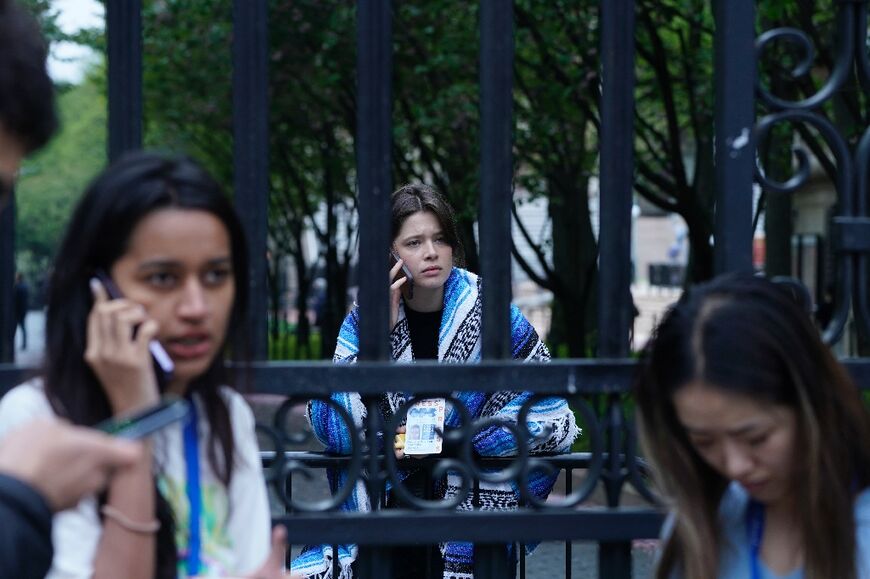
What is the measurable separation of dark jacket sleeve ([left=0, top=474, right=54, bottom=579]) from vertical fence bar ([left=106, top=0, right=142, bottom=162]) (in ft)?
4.57

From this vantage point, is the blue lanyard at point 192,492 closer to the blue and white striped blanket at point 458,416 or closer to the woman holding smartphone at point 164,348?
the woman holding smartphone at point 164,348

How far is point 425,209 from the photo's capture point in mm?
4664

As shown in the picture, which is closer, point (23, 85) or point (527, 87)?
point (23, 85)

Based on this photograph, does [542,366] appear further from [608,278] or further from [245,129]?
[245,129]

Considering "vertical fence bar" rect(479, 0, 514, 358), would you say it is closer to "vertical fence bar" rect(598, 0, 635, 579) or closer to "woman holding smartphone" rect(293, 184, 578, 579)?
"vertical fence bar" rect(598, 0, 635, 579)

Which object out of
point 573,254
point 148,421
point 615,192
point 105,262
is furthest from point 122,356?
point 573,254

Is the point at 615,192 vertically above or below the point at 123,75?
below

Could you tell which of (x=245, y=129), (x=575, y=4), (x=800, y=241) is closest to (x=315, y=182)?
(x=800, y=241)

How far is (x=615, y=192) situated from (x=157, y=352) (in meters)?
1.17

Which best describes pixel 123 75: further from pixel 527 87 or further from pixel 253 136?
pixel 527 87

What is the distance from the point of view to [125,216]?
7.23 ft

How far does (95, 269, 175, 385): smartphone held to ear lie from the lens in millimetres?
2170

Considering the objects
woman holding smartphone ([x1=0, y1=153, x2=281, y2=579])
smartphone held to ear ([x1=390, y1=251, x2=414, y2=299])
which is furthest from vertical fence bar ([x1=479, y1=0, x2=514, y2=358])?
smartphone held to ear ([x1=390, y1=251, x2=414, y2=299])

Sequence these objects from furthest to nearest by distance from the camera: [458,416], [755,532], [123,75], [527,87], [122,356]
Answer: [527,87] < [458,416] < [123,75] < [755,532] < [122,356]
